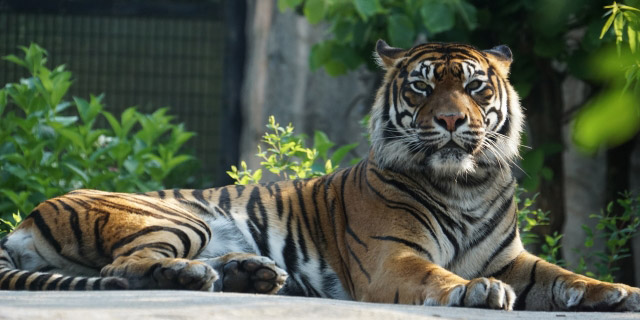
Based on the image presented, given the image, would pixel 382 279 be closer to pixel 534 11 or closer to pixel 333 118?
pixel 534 11

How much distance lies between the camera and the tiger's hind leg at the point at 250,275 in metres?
3.04

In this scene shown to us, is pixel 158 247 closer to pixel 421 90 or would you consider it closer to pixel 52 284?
pixel 52 284

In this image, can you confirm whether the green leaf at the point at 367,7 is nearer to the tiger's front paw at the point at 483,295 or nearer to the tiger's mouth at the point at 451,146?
the tiger's mouth at the point at 451,146

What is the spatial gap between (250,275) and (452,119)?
87 cm

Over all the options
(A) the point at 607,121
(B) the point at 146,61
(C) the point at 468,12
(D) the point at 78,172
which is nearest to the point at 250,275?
(A) the point at 607,121

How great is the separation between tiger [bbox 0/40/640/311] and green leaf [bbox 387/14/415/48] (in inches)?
61.1

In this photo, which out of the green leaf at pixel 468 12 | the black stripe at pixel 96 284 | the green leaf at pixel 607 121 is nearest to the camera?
the green leaf at pixel 607 121

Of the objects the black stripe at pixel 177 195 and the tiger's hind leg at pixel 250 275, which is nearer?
the tiger's hind leg at pixel 250 275

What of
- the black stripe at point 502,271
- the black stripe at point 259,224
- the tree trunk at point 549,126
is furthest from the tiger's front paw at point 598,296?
the tree trunk at point 549,126

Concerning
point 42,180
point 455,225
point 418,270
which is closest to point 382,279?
point 418,270

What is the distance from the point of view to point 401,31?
17.9 feet

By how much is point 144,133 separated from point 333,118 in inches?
96.7

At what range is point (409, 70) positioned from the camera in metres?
3.67

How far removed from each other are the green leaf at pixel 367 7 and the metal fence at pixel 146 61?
319cm
